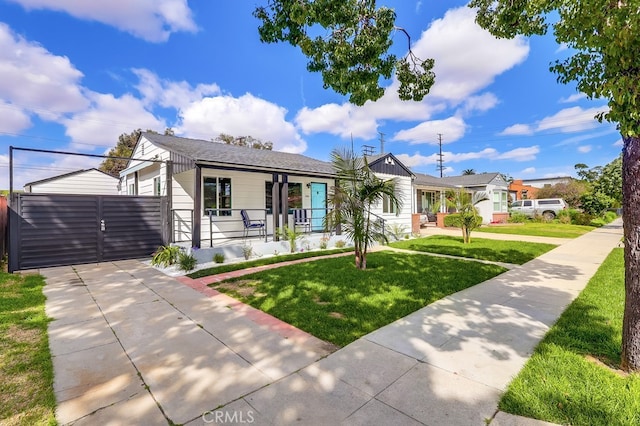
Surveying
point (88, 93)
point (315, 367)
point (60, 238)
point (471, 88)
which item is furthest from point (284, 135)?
point (315, 367)

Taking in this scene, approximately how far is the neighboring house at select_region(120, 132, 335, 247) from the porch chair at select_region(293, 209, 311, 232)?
216 mm

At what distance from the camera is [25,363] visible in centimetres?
295

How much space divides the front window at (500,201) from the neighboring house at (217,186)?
19.6 metres

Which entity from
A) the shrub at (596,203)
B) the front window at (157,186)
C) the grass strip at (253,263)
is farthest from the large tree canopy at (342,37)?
the shrub at (596,203)

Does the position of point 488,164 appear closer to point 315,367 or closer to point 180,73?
point 180,73

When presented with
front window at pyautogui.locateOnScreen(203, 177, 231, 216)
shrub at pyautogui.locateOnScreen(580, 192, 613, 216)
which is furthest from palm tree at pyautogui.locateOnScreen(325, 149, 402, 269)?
shrub at pyautogui.locateOnScreen(580, 192, 613, 216)

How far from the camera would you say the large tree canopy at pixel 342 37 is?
16.6 feet

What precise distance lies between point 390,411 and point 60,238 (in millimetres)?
9638

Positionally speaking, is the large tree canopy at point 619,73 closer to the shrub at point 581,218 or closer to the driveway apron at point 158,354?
the driveway apron at point 158,354

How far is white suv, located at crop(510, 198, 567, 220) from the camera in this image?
77.8 ft

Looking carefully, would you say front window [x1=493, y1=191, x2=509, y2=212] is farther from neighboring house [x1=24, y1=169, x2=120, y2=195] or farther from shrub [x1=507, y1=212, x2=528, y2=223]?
neighboring house [x1=24, y1=169, x2=120, y2=195]

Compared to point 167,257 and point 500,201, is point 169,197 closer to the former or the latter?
point 167,257

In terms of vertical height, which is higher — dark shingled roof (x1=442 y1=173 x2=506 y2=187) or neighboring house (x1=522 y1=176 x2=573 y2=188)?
neighboring house (x1=522 y1=176 x2=573 y2=188)

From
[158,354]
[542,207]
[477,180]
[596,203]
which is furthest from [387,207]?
[596,203]
